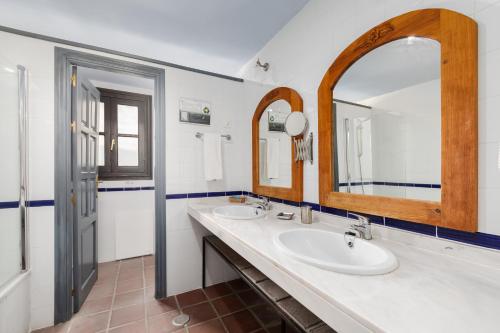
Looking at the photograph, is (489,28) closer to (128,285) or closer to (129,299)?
(129,299)

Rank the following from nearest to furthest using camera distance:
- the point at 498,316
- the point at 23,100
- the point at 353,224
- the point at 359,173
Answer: the point at 498,316
the point at 353,224
the point at 359,173
the point at 23,100

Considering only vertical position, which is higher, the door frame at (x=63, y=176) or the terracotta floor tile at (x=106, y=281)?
the door frame at (x=63, y=176)

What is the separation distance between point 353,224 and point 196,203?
58.5 inches

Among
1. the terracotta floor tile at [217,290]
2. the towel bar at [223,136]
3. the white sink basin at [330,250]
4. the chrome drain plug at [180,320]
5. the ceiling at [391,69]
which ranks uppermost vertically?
the ceiling at [391,69]

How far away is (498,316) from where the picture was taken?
1.88ft

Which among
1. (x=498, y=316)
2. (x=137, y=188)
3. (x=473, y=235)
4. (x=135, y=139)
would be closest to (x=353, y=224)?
(x=473, y=235)

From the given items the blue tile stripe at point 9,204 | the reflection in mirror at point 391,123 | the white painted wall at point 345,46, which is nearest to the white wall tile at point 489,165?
the white painted wall at point 345,46

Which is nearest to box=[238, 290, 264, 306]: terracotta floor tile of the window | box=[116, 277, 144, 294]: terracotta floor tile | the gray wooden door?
box=[116, 277, 144, 294]: terracotta floor tile

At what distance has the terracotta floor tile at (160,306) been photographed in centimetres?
184

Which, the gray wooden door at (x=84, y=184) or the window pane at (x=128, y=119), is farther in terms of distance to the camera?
the window pane at (x=128, y=119)

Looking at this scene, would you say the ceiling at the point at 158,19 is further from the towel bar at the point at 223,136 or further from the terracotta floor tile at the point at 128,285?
the terracotta floor tile at the point at 128,285

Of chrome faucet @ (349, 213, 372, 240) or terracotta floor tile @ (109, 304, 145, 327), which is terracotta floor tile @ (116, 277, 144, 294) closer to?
terracotta floor tile @ (109, 304, 145, 327)

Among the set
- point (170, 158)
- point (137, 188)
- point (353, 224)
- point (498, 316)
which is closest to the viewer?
point (498, 316)

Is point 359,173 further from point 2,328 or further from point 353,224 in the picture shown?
point 2,328
